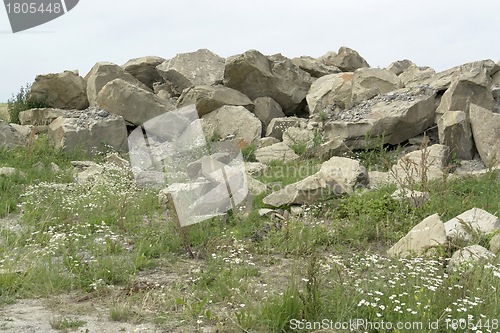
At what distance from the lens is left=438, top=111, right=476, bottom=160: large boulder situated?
9703 mm

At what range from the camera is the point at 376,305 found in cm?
296

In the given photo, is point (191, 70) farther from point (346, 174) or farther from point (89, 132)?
point (346, 174)

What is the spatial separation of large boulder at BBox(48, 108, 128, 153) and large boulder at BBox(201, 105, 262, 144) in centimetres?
264

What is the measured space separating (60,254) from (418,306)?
3.98 metres

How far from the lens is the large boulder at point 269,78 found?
13.5 meters

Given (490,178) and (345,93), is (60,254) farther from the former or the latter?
(345,93)

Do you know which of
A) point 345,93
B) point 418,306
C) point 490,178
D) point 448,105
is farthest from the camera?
point 345,93

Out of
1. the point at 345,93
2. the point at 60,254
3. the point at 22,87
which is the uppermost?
the point at 22,87

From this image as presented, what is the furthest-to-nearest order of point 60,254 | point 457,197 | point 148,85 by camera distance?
point 148,85 < point 457,197 < point 60,254

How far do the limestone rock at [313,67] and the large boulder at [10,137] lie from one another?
32.9ft

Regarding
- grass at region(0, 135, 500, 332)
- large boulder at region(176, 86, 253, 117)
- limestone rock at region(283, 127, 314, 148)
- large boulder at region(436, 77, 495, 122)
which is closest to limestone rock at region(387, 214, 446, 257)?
grass at region(0, 135, 500, 332)

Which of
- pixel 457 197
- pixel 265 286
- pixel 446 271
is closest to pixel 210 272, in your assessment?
pixel 265 286

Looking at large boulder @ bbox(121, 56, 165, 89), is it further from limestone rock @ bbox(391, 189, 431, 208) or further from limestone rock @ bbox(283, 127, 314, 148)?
limestone rock @ bbox(391, 189, 431, 208)

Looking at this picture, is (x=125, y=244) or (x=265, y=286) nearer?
(x=265, y=286)
